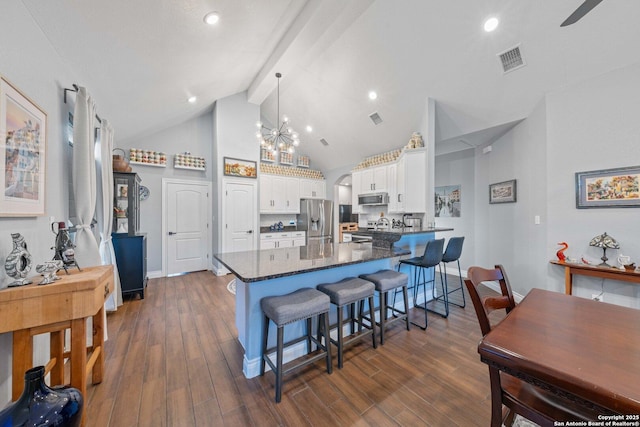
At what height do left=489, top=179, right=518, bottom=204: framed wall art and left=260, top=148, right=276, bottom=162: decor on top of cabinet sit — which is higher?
left=260, top=148, right=276, bottom=162: decor on top of cabinet

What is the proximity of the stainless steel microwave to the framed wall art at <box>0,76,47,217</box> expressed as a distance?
4.74m

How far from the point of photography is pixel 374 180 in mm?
5270

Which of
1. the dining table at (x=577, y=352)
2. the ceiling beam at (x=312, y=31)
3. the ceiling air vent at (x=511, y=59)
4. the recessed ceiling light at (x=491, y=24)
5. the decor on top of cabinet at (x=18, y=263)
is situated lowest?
the dining table at (x=577, y=352)

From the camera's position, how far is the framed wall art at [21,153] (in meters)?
1.30

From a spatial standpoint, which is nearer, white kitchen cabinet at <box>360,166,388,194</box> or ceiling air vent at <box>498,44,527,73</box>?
ceiling air vent at <box>498,44,527,73</box>

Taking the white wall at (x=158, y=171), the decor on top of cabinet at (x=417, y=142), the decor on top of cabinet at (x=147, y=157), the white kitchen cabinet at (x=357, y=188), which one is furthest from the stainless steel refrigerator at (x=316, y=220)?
the decor on top of cabinet at (x=147, y=157)

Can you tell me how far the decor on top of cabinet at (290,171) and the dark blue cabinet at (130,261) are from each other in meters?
3.22

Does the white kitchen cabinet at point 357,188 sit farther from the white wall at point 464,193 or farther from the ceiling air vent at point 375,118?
the white wall at point 464,193

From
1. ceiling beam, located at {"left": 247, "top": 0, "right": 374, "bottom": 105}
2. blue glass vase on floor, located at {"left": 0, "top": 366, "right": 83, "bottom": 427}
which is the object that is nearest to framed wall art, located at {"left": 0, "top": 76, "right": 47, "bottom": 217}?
blue glass vase on floor, located at {"left": 0, "top": 366, "right": 83, "bottom": 427}

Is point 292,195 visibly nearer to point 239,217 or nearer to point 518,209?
point 239,217

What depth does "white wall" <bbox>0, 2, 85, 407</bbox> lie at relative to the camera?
1308mm

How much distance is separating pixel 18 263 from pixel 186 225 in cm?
391

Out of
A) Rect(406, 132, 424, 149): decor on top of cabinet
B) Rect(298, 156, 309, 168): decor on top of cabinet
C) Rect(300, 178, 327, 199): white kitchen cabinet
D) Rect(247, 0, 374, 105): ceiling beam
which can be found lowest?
Rect(300, 178, 327, 199): white kitchen cabinet

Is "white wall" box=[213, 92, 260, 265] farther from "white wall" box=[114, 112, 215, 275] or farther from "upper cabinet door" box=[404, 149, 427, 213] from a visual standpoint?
"upper cabinet door" box=[404, 149, 427, 213]
